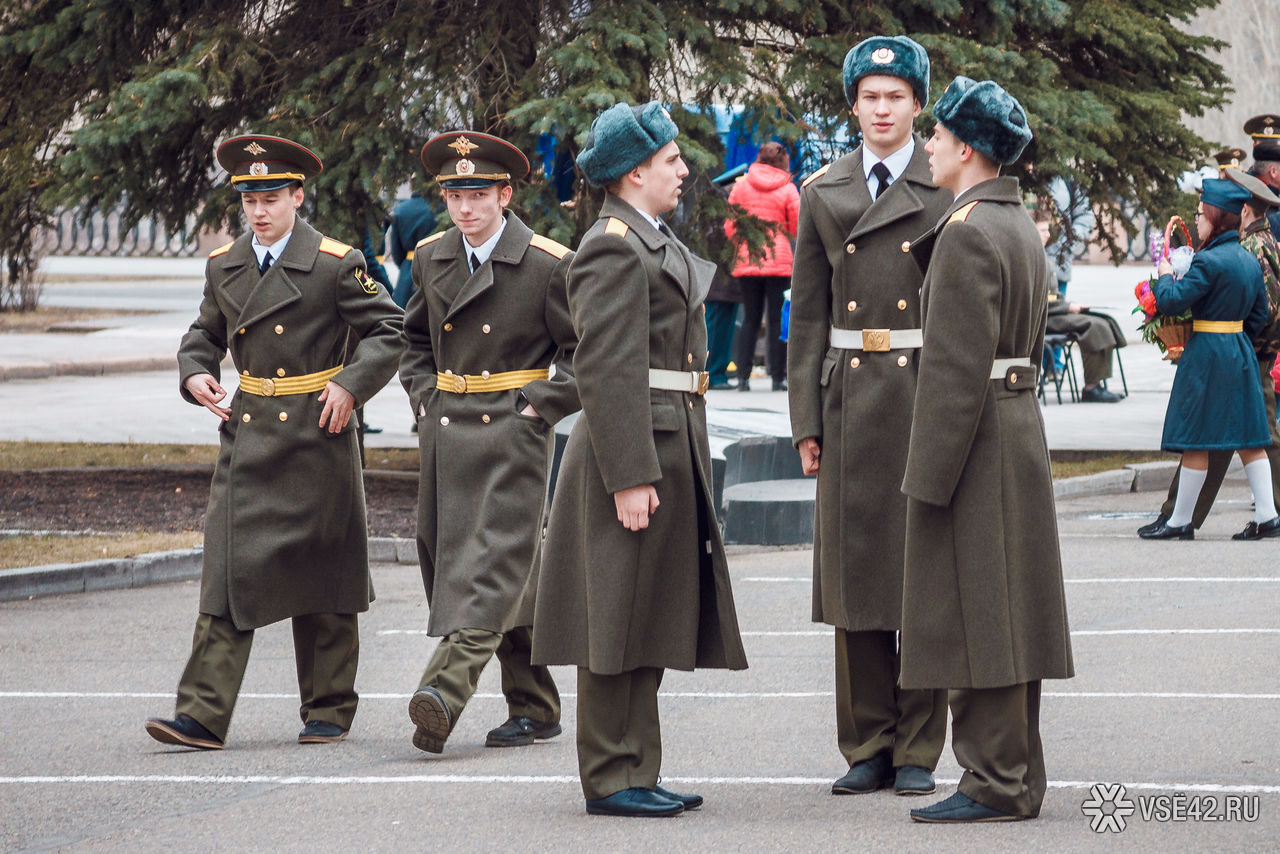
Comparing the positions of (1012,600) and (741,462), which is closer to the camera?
(1012,600)

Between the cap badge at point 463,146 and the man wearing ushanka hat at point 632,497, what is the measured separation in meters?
1.27

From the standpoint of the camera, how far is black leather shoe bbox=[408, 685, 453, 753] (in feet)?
19.9

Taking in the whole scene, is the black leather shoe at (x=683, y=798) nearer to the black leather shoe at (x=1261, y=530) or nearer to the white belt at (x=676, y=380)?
the white belt at (x=676, y=380)

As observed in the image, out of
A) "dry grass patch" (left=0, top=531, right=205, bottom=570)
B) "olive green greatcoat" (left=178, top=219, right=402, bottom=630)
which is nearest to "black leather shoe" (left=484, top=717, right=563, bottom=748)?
"olive green greatcoat" (left=178, top=219, right=402, bottom=630)

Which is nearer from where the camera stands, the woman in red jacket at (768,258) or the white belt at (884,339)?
the white belt at (884,339)

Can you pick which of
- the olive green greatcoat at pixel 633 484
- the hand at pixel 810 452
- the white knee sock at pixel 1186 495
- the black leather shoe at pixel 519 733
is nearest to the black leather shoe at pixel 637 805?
the olive green greatcoat at pixel 633 484

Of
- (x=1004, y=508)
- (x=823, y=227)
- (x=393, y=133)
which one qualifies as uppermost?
(x=393, y=133)

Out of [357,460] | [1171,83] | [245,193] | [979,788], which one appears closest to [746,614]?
[357,460]

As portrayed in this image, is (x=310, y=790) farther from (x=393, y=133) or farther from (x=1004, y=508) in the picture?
(x=393, y=133)

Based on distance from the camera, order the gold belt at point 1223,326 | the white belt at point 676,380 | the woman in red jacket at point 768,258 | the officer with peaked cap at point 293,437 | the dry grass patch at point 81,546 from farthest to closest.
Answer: the woman in red jacket at point 768,258 → the gold belt at point 1223,326 → the dry grass patch at point 81,546 → the officer with peaked cap at point 293,437 → the white belt at point 676,380

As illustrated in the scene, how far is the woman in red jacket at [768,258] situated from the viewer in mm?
12406

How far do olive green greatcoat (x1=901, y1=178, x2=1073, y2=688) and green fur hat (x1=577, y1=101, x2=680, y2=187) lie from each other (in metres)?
0.82

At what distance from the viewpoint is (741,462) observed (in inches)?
465

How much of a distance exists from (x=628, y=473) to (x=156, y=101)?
6730 mm
